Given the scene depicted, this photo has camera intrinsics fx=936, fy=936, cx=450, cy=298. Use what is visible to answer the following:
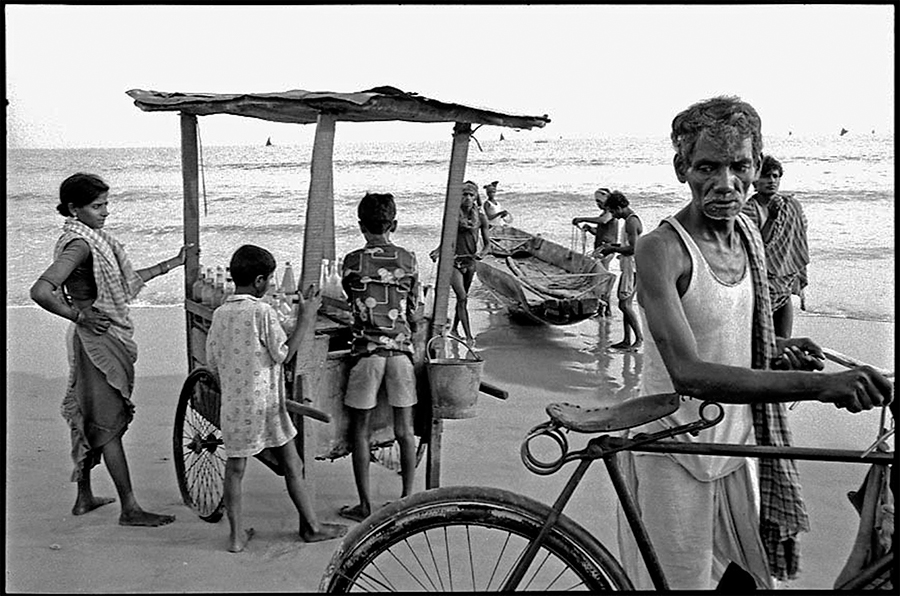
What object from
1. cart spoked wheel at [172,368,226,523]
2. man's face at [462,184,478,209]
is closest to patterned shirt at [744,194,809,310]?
man's face at [462,184,478,209]

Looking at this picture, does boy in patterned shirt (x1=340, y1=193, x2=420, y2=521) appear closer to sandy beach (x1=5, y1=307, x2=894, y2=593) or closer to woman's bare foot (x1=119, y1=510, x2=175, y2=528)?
sandy beach (x1=5, y1=307, x2=894, y2=593)

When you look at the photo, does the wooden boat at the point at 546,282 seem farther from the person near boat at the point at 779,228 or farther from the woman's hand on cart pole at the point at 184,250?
the woman's hand on cart pole at the point at 184,250

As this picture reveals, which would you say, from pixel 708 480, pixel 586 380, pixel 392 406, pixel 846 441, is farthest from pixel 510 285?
pixel 708 480

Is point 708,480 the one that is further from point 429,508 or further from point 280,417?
point 280,417

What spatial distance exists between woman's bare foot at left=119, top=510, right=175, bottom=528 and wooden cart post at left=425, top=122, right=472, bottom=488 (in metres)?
1.35

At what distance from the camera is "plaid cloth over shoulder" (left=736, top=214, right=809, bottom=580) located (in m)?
2.38

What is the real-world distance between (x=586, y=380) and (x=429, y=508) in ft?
20.2

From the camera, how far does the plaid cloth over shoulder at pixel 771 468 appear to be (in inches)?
93.5

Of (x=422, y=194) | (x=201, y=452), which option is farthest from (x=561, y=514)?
(x=422, y=194)

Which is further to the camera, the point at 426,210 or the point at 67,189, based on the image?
the point at 426,210

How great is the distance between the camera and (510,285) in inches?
412

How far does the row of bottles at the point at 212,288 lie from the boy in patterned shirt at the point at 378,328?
762 millimetres

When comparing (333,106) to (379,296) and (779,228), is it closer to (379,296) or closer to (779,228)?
(379,296)

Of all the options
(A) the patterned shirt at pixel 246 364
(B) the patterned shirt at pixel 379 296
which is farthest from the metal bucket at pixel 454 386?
(A) the patterned shirt at pixel 246 364
